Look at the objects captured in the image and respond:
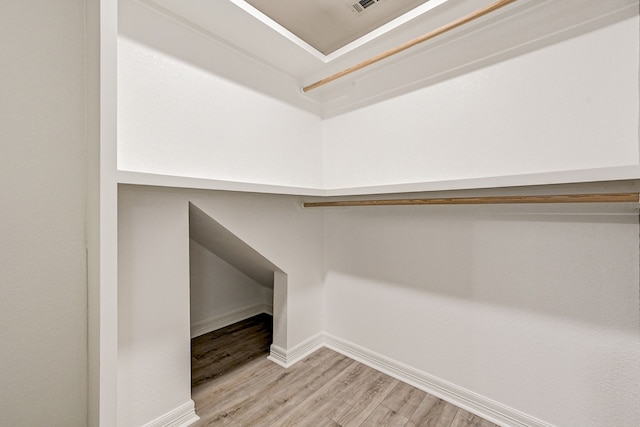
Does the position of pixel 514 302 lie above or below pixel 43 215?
below

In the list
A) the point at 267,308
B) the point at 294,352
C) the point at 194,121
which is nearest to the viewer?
the point at 194,121

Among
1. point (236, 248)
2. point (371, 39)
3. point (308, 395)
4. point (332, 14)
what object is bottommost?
point (308, 395)

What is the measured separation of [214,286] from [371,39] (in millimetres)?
2405

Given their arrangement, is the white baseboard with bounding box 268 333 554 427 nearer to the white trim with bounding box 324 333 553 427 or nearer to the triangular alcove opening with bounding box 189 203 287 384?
the white trim with bounding box 324 333 553 427

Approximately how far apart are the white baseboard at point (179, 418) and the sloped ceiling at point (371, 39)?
5.93ft

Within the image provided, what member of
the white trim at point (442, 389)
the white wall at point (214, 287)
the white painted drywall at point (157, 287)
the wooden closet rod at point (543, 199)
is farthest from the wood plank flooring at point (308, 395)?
the wooden closet rod at point (543, 199)

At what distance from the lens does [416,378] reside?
5.49 feet

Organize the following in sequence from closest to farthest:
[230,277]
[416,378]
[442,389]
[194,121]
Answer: [194,121] < [442,389] < [416,378] < [230,277]

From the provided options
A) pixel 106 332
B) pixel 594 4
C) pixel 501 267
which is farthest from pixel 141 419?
pixel 594 4

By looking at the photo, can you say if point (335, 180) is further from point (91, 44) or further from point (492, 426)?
point (492, 426)

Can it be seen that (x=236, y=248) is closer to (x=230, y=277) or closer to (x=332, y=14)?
(x=230, y=277)

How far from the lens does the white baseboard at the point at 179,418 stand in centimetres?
130

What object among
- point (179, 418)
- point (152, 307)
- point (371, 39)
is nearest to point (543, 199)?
point (371, 39)

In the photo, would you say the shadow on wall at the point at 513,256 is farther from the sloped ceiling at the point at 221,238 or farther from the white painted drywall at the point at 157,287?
the white painted drywall at the point at 157,287
